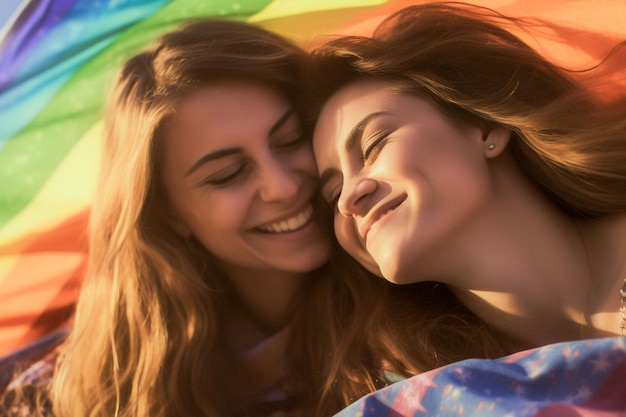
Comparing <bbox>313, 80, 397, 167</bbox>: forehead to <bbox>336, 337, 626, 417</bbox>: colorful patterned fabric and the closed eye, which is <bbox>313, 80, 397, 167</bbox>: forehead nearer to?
the closed eye

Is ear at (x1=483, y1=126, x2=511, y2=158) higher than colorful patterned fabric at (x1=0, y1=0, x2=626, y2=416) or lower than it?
lower

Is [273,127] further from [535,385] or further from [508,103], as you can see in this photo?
[535,385]

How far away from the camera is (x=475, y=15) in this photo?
2.17 metres

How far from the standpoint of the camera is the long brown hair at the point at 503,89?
1.95 meters

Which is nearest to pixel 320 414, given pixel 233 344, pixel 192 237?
pixel 233 344

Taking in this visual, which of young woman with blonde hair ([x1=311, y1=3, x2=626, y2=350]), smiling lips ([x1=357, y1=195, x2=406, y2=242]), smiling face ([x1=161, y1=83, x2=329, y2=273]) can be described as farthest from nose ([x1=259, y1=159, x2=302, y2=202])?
smiling lips ([x1=357, y1=195, x2=406, y2=242])

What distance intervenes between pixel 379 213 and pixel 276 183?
389 millimetres

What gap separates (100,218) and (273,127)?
25.3 inches

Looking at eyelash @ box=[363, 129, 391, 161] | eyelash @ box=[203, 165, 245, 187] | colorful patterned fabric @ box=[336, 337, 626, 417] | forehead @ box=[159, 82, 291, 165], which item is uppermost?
forehead @ box=[159, 82, 291, 165]

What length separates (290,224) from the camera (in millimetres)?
2234

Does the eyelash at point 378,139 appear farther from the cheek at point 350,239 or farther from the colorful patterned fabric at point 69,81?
the colorful patterned fabric at point 69,81

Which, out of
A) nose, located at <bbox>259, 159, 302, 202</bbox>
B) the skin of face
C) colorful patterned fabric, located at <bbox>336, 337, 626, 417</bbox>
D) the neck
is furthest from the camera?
the neck

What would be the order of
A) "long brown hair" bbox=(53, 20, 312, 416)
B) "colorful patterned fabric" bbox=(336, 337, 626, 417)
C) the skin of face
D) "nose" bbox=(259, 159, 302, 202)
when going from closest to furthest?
1. "colorful patterned fabric" bbox=(336, 337, 626, 417)
2. the skin of face
3. "nose" bbox=(259, 159, 302, 202)
4. "long brown hair" bbox=(53, 20, 312, 416)

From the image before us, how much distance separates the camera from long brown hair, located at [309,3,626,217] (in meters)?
1.95
